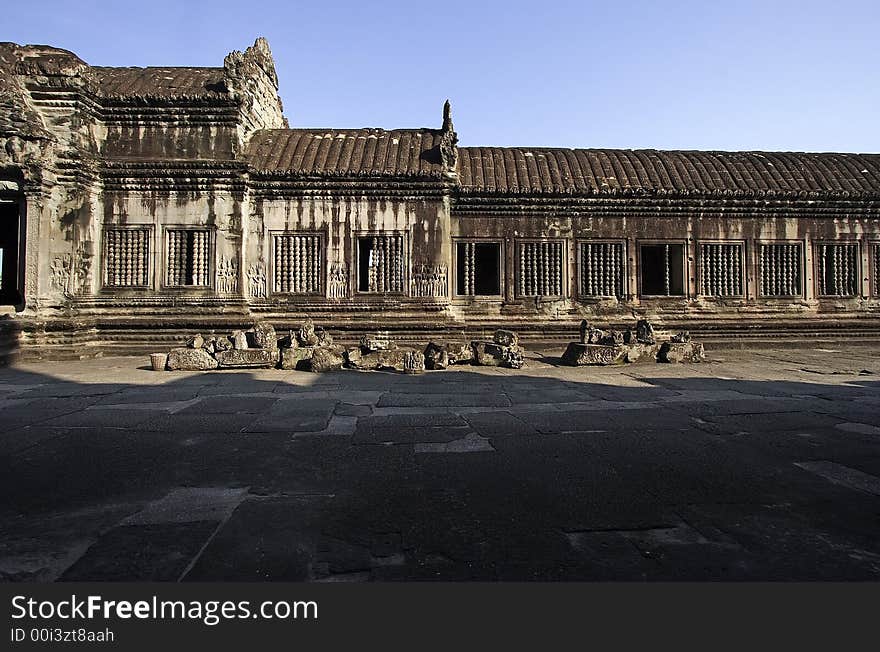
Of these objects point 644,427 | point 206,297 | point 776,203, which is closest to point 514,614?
point 644,427

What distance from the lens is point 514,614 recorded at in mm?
1817

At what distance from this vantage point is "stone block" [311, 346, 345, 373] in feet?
29.9

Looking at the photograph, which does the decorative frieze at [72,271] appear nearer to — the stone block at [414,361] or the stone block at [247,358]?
the stone block at [247,358]

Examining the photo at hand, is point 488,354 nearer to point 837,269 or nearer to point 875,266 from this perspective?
point 837,269

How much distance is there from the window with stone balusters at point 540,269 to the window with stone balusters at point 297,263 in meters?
5.18

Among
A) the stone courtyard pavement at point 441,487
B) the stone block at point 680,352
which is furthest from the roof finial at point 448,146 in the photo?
the stone courtyard pavement at point 441,487

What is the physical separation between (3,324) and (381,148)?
30.7 ft

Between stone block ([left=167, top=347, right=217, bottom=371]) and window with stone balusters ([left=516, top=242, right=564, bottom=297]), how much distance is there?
7.63 metres

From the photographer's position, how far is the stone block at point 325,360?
359 inches

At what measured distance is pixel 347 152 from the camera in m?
13.0

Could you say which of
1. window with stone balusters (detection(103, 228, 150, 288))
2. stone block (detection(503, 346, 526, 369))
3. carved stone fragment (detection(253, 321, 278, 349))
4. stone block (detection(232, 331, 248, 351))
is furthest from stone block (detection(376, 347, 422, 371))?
window with stone balusters (detection(103, 228, 150, 288))

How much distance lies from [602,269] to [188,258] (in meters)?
10.6

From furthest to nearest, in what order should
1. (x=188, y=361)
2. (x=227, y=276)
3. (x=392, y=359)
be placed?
1. (x=227, y=276)
2. (x=392, y=359)
3. (x=188, y=361)

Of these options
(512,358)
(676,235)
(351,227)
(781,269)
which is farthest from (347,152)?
(781,269)
